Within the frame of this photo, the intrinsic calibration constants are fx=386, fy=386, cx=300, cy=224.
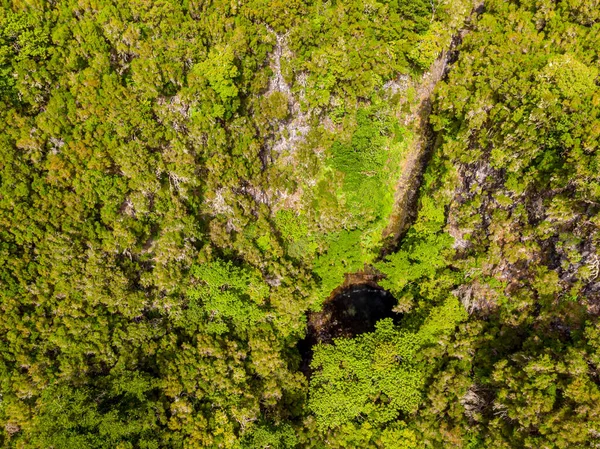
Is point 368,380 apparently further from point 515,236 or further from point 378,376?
point 515,236

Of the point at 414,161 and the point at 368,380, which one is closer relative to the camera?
the point at 368,380

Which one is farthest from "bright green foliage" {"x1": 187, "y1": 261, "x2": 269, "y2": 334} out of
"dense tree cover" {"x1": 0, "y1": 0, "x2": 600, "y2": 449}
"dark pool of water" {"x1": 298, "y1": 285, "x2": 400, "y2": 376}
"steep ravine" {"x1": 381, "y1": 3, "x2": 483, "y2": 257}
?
"steep ravine" {"x1": 381, "y1": 3, "x2": 483, "y2": 257}

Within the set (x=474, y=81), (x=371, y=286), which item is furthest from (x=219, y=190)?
(x=474, y=81)

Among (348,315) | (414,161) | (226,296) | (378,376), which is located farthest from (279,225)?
(414,161)

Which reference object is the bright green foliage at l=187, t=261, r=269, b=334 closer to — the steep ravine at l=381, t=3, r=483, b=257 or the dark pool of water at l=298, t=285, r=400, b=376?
the dark pool of water at l=298, t=285, r=400, b=376

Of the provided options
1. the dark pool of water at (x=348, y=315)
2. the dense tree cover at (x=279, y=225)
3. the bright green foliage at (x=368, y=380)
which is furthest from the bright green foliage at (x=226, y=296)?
the dark pool of water at (x=348, y=315)

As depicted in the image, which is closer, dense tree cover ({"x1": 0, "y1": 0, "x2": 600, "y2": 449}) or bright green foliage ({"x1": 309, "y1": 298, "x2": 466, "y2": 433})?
dense tree cover ({"x1": 0, "y1": 0, "x2": 600, "y2": 449})
